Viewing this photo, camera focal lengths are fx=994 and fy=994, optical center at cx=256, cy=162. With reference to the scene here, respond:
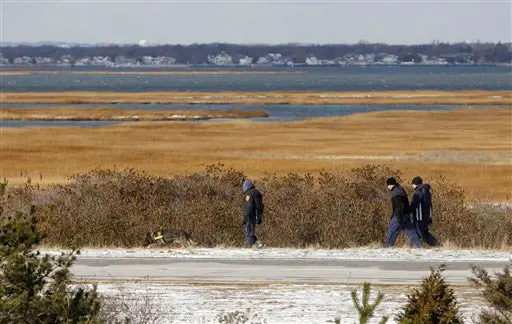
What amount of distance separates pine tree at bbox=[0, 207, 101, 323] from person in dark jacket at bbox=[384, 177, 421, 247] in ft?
37.9

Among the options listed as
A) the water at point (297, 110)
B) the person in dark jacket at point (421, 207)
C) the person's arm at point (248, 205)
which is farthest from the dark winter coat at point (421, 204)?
the water at point (297, 110)

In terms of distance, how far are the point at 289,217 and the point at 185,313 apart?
8108mm

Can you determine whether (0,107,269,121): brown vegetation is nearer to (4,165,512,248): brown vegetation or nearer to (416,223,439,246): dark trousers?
(4,165,512,248): brown vegetation

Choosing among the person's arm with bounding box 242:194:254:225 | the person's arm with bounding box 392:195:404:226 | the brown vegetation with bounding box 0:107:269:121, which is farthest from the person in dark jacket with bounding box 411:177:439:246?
the brown vegetation with bounding box 0:107:269:121

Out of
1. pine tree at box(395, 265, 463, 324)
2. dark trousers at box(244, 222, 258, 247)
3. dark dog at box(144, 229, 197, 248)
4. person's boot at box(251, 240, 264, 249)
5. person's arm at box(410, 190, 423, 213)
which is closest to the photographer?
pine tree at box(395, 265, 463, 324)

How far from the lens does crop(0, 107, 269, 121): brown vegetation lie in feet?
273

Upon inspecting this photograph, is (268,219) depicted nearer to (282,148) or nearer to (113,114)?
(282,148)

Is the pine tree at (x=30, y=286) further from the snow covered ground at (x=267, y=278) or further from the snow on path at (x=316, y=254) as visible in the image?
the snow on path at (x=316, y=254)

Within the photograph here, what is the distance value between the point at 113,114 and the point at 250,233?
225 ft

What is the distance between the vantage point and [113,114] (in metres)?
87.7

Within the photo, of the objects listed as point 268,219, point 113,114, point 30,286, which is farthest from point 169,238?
point 113,114

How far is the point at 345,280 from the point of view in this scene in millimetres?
16422

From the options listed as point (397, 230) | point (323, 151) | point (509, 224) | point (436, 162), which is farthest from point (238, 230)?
point (323, 151)

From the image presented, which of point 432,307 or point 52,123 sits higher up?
point 432,307
